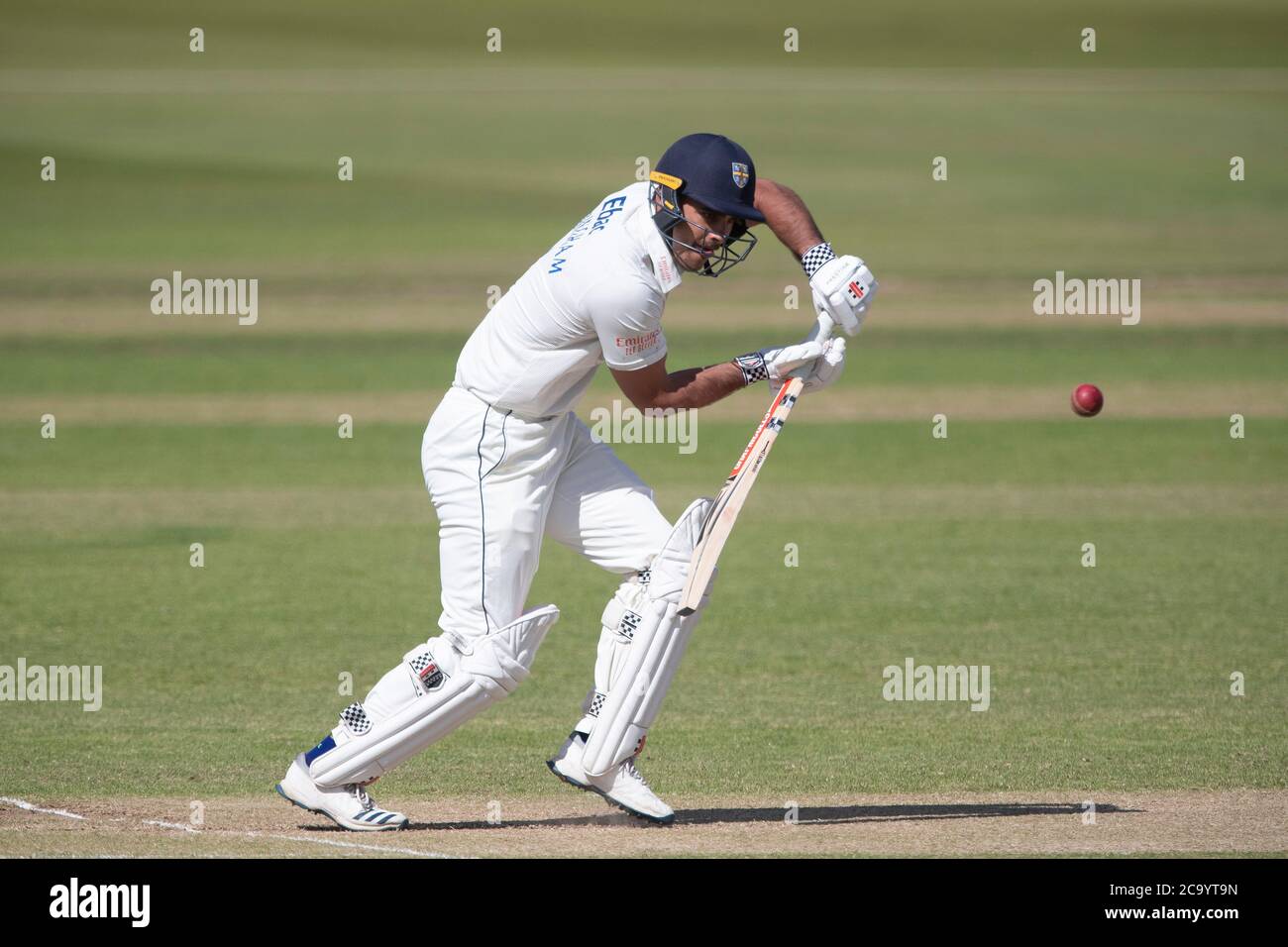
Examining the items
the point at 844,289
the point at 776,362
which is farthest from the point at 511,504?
the point at 844,289

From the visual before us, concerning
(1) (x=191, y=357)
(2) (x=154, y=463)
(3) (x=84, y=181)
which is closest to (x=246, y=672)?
(2) (x=154, y=463)

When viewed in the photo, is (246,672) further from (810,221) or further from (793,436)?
(793,436)

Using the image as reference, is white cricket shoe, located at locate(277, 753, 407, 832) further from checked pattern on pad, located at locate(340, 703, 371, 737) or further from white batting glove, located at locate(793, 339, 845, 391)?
white batting glove, located at locate(793, 339, 845, 391)

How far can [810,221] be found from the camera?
7.12m

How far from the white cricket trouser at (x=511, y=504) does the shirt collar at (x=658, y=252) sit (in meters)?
0.70

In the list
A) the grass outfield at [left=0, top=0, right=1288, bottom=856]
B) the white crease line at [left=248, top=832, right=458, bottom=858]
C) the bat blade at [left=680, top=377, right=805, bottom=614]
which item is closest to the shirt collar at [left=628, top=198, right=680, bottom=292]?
the bat blade at [left=680, top=377, right=805, bottom=614]

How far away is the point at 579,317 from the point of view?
6.72 m

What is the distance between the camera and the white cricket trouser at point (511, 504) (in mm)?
6773

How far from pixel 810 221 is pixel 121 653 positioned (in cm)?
529

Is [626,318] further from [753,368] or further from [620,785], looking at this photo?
[620,785]

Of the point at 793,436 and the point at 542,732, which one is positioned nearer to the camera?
the point at 542,732

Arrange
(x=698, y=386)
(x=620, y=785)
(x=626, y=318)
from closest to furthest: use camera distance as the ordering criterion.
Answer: (x=626, y=318)
(x=698, y=386)
(x=620, y=785)

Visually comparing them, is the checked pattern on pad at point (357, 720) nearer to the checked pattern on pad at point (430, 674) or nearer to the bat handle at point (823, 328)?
the checked pattern on pad at point (430, 674)

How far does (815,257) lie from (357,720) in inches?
96.7
